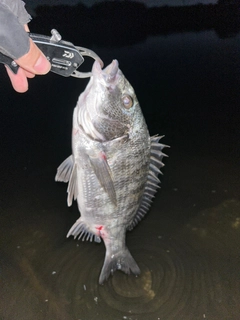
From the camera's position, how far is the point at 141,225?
2750 mm

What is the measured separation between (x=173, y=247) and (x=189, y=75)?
116 inches

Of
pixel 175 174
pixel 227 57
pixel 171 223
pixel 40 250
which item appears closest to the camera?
pixel 40 250

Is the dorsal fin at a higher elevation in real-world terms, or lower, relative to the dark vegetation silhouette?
lower

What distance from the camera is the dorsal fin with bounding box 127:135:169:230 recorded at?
65.5 inches

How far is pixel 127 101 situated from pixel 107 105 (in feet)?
0.36

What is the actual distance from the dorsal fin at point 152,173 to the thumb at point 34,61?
0.70 meters

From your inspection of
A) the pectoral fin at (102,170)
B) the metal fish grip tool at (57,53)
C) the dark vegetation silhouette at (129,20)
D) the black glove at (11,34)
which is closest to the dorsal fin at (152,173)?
the pectoral fin at (102,170)

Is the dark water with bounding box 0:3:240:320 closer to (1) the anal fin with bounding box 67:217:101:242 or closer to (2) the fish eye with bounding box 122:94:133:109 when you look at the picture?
(1) the anal fin with bounding box 67:217:101:242

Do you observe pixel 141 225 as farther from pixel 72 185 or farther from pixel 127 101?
pixel 127 101

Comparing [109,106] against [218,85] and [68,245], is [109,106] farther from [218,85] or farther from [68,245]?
[218,85]

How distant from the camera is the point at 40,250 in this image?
2510mm

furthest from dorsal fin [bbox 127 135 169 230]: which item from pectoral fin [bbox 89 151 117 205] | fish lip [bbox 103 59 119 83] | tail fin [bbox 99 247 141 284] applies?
fish lip [bbox 103 59 119 83]

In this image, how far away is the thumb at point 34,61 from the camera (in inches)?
44.9

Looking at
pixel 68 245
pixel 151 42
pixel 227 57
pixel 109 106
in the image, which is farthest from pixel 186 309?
pixel 151 42
